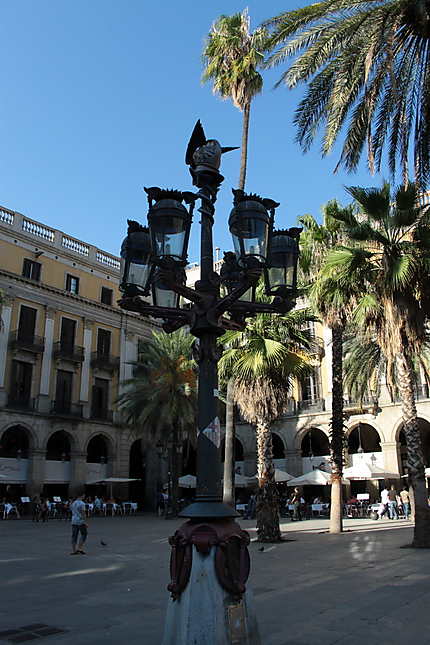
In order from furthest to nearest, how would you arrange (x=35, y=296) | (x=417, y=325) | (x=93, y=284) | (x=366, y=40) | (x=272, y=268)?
1. (x=93, y=284)
2. (x=35, y=296)
3. (x=417, y=325)
4. (x=366, y=40)
5. (x=272, y=268)

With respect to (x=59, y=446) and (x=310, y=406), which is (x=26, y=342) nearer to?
(x=59, y=446)

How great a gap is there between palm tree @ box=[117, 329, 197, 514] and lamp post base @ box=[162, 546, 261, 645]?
78.3 feet

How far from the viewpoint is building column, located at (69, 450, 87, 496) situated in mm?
36078

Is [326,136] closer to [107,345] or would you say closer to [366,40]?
[366,40]

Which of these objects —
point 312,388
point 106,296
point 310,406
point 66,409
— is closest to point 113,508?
point 66,409

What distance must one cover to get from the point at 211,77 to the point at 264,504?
14976 millimetres

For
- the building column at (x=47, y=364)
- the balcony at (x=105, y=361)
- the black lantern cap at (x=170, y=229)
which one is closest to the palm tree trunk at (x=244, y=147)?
the black lantern cap at (x=170, y=229)

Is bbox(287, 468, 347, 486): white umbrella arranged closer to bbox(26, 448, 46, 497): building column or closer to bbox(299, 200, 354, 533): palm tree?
bbox(299, 200, 354, 533): palm tree

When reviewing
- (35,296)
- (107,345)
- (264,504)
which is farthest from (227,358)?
(107,345)

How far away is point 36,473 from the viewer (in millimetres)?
33781

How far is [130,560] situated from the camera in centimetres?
1285

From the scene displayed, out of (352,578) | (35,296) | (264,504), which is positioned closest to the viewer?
(352,578)

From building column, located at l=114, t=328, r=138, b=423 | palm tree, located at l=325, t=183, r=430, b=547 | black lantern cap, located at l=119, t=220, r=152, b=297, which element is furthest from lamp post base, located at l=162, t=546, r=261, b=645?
building column, located at l=114, t=328, r=138, b=423

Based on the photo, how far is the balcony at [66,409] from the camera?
35869 mm
